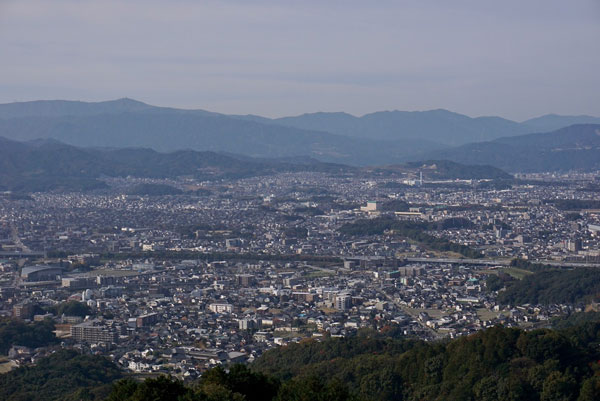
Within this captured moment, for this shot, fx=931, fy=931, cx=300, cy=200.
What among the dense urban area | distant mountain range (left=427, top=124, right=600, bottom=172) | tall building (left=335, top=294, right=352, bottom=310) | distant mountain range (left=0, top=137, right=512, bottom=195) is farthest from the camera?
distant mountain range (left=427, top=124, right=600, bottom=172)

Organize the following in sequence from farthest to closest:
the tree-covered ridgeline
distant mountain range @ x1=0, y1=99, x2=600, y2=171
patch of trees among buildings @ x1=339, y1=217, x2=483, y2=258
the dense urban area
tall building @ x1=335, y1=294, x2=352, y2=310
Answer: distant mountain range @ x1=0, y1=99, x2=600, y2=171, patch of trees among buildings @ x1=339, y1=217, x2=483, y2=258, tall building @ x1=335, y1=294, x2=352, y2=310, the dense urban area, the tree-covered ridgeline

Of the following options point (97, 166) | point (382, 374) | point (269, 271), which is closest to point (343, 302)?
point (269, 271)

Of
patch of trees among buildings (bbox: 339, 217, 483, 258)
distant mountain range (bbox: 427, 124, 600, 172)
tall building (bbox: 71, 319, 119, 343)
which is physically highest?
distant mountain range (bbox: 427, 124, 600, 172)

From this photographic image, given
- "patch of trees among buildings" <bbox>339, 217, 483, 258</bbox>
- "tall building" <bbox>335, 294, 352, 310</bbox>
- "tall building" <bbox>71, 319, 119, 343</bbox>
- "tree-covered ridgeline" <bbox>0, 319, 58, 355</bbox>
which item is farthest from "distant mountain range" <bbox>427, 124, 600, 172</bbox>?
"tree-covered ridgeline" <bbox>0, 319, 58, 355</bbox>

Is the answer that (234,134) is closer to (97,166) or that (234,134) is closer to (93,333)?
(97,166)

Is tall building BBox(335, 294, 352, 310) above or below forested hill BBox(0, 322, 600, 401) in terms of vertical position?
below

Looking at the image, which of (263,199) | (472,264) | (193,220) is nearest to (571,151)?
(263,199)

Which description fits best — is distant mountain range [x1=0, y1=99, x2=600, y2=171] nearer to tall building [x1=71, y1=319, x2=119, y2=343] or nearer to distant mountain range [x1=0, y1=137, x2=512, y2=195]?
distant mountain range [x1=0, y1=137, x2=512, y2=195]

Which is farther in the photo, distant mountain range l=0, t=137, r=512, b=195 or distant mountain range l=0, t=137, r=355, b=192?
distant mountain range l=0, t=137, r=512, b=195
